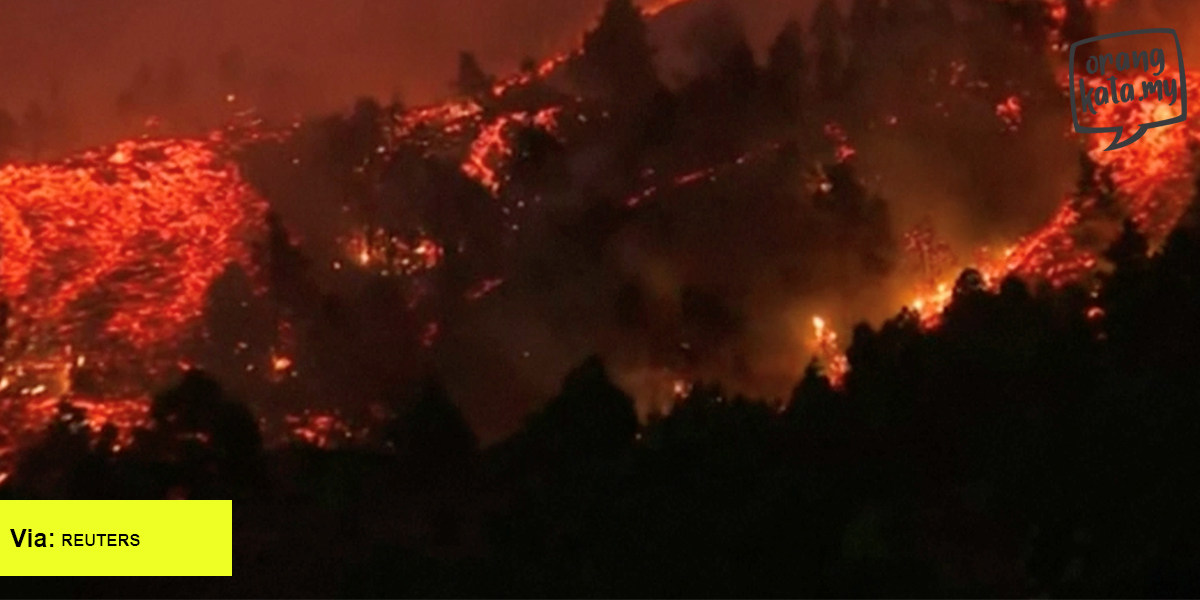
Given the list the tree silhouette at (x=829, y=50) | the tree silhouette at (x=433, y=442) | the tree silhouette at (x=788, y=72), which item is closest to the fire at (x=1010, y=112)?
the tree silhouette at (x=829, y=50)

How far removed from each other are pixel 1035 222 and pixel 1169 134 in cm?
187

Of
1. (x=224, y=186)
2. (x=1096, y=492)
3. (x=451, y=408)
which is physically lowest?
(x=1096, y=492)

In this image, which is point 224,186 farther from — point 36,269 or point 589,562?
point 589,562

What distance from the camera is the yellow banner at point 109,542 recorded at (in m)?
11.2

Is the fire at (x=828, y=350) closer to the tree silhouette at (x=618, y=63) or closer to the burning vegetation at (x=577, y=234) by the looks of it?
the burning vegetation at (x=577, y=234)

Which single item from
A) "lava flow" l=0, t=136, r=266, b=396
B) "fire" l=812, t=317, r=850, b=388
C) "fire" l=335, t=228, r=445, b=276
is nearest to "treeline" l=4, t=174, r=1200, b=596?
"fire" l=812, t=317, r=850, b=388

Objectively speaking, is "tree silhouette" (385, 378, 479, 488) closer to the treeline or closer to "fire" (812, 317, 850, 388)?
the treeline

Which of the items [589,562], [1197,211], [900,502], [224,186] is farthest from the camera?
[224,186]

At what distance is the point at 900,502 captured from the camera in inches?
470

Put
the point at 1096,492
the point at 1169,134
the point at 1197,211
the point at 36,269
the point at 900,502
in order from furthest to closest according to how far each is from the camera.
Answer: the point at 36,269, the point at 1169,134, the point at 1197,211, the point at 900,502, the point at 1096,492

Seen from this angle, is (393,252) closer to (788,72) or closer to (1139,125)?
(788,72)

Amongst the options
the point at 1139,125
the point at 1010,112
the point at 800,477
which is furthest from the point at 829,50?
the point at 800,477

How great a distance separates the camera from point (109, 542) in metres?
11.2

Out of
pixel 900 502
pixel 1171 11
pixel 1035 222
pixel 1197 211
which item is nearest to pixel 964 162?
pixel 1035 222
